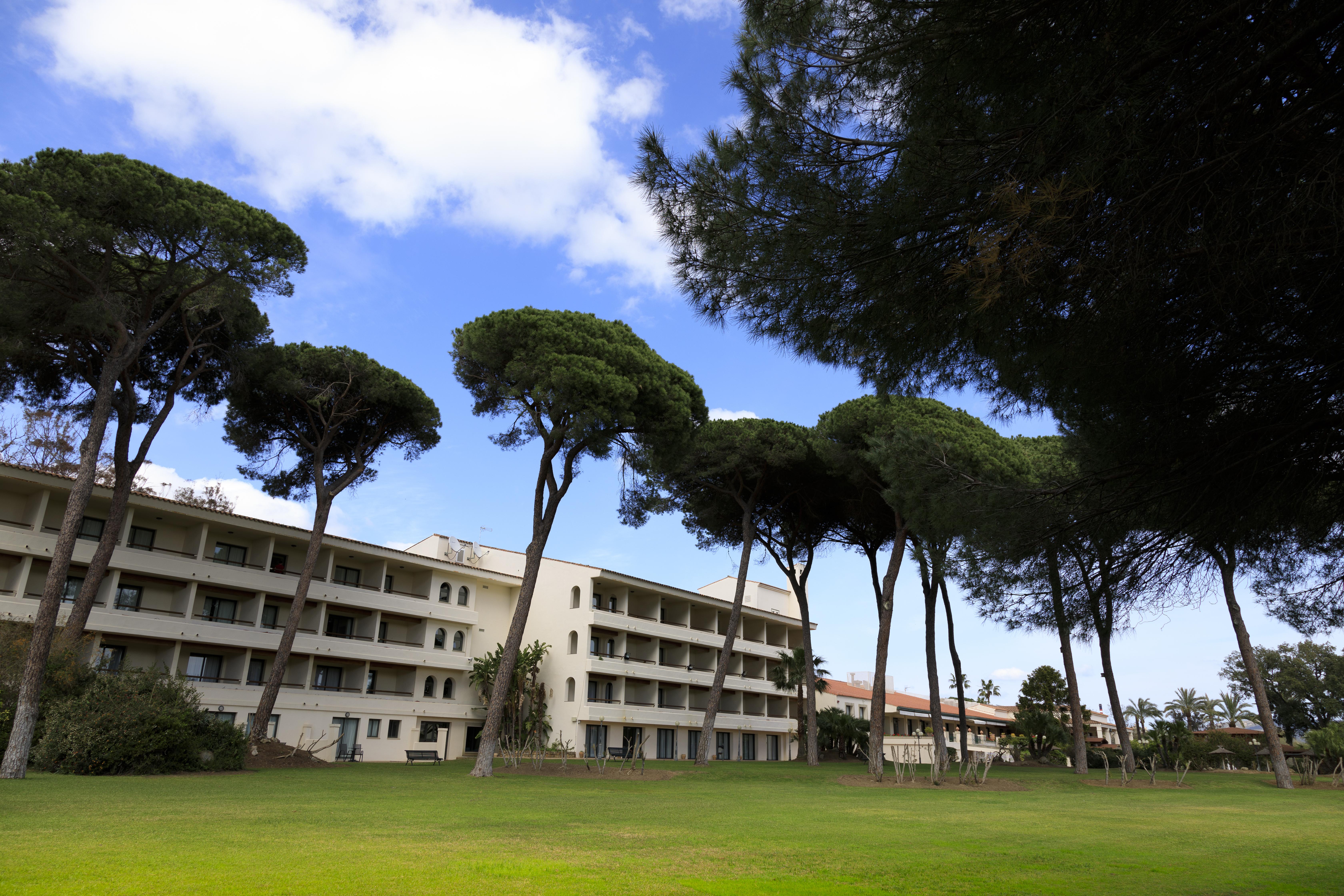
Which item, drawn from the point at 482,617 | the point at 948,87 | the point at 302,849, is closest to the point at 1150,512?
the point at 948,87

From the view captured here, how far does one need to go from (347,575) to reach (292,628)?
1014 centimetres

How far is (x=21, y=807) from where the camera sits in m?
10.0

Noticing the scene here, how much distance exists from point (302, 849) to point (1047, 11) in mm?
8766

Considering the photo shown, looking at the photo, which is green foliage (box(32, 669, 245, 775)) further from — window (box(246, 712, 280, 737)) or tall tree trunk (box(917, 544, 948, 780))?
tall tree trunk (box(917, 544, 948, 780))

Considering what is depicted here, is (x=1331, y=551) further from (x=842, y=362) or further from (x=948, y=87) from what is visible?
(x=948, y=87)

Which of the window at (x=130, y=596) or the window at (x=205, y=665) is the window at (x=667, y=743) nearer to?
the window at (x=205, y=665)

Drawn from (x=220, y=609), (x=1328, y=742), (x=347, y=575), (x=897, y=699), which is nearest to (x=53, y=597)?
(x=220, y=609)

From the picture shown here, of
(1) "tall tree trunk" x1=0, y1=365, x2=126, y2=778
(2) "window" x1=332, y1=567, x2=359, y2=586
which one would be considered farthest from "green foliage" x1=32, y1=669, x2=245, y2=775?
(2) "window" x1=332, y1=567, x2=359, y2=586

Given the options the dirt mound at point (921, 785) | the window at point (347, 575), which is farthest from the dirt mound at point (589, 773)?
the window at point (347, 575)

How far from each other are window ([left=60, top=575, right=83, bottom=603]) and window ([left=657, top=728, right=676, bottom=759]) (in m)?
27.4

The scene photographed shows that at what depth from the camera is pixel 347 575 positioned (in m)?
35.4

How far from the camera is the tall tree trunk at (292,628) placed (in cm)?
2448

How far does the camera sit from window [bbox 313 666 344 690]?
32500mm

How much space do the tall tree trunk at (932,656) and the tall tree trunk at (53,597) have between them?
2288 cm
